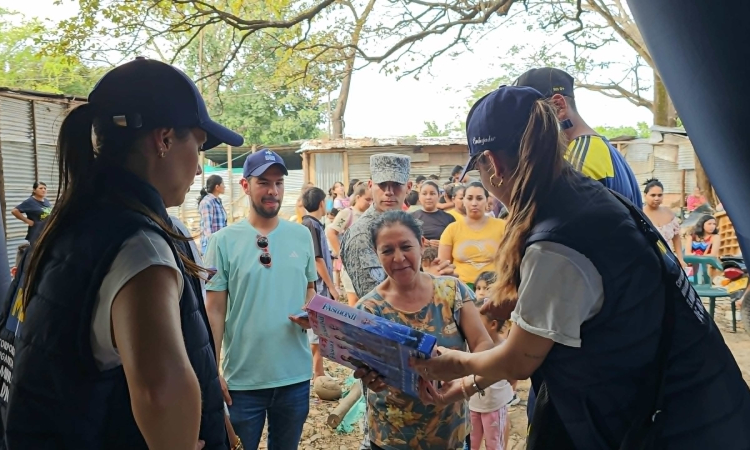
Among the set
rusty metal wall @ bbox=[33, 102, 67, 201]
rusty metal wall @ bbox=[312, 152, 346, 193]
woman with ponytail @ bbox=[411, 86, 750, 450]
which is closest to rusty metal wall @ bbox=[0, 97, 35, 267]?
rusty metal wall @ bbox=[33, 102, 67, 201]

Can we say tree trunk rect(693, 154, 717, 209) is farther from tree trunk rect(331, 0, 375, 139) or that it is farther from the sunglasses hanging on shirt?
the sunglasses hanging on shirt

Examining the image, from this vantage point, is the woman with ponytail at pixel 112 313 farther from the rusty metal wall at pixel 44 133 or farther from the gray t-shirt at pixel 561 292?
the rusty metal wall at pixel 44 133

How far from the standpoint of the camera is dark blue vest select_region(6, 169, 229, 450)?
1188 mm

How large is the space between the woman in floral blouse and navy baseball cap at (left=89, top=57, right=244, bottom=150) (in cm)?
117

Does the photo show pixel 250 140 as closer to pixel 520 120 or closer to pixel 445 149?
pixel 445 149

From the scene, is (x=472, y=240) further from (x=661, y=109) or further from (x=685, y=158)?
(x=685, y=158)

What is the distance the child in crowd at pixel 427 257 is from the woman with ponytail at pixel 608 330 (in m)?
3.20

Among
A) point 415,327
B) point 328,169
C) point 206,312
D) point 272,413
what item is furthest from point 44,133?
point 206,312

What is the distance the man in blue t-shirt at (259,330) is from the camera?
113 inches

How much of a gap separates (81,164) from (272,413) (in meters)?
1.97

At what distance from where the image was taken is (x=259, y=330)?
292 centimetres

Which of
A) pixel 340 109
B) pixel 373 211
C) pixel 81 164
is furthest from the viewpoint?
pixel 340 109

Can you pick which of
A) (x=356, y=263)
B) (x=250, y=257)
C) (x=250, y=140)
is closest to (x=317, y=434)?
(x=356, y=263)

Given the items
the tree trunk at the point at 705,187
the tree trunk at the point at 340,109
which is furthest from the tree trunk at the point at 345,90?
the tree trunk at the point at 705,187
